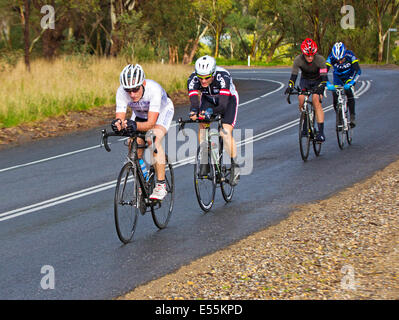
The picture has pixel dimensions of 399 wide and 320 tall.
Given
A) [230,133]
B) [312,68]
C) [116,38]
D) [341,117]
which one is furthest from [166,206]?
[116,38]

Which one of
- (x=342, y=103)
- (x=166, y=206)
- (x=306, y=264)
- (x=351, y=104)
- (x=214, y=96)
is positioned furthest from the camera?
(x=351, y=104)

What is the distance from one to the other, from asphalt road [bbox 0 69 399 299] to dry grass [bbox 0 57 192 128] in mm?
2407

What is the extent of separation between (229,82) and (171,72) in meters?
18.7

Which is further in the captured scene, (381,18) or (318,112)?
(381,18)

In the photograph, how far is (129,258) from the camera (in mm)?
6781

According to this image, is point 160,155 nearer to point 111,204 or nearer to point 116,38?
point 111,204

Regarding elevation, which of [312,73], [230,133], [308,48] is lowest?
[230,133]

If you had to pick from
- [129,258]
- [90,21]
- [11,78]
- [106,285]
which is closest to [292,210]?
[129,258]

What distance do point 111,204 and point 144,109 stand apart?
7.14ft

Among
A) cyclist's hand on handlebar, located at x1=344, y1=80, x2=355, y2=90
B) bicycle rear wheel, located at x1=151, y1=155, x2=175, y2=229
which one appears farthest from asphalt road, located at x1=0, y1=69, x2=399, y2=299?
cyclist's hand on handlebar, located at x1=344, y1=80, x2=355, y2=90

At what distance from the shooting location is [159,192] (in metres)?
7.55

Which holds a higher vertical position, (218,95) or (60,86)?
(218,95)

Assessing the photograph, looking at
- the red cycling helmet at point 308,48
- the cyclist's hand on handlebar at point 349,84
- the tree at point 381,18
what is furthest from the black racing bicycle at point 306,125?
the tree at point 381,18
